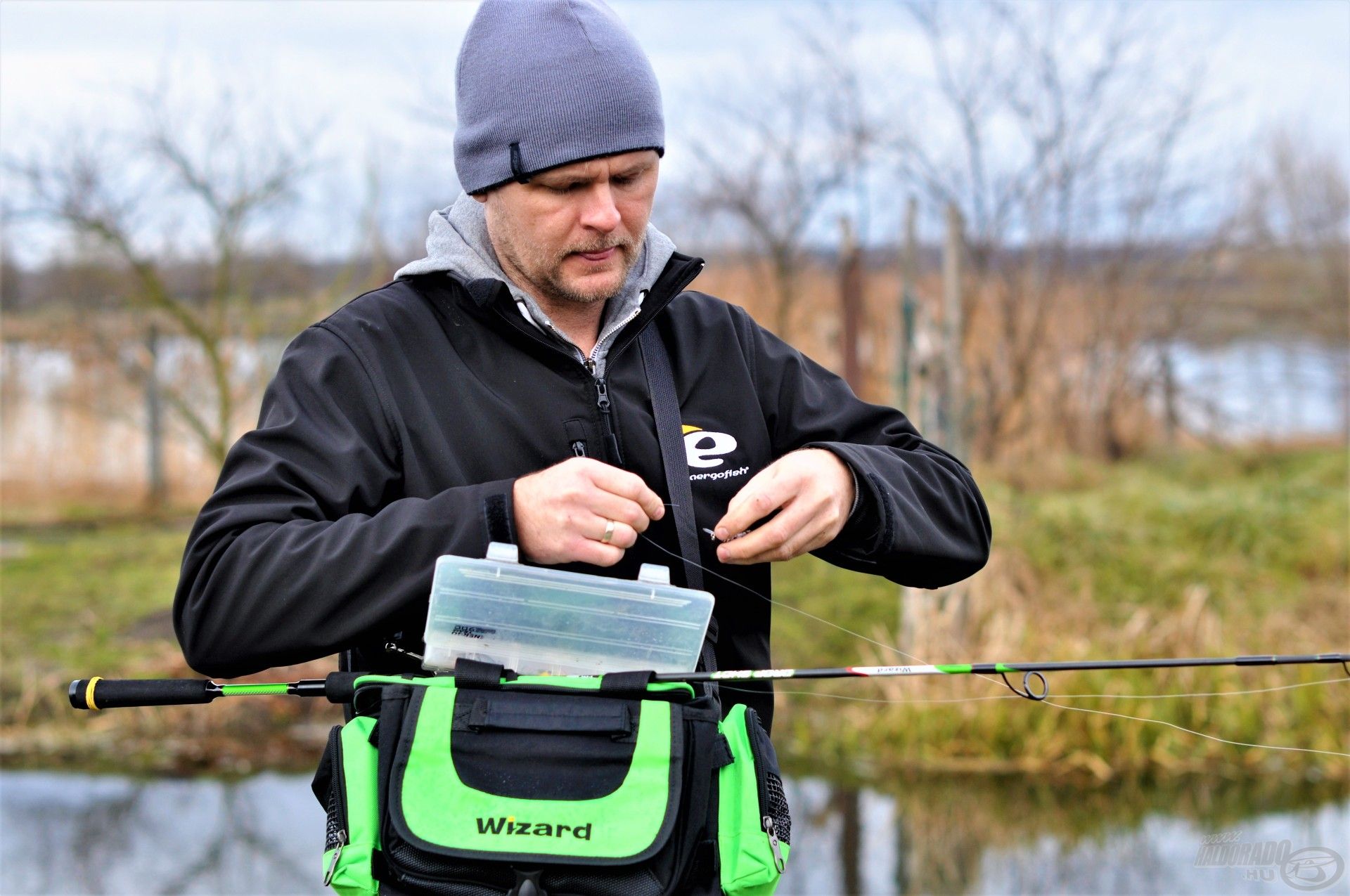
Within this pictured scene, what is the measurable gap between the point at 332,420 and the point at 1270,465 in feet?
40.5

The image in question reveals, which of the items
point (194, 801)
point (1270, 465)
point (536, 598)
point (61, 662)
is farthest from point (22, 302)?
point (536, 598)

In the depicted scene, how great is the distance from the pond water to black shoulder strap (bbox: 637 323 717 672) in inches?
139

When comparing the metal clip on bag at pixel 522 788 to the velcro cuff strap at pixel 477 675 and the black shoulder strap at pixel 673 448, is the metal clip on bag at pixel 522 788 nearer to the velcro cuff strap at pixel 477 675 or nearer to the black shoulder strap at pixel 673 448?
the velcro cuff strap at pixel 477 675

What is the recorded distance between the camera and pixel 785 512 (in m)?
1.77

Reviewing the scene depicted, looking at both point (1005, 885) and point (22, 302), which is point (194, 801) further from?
point (22, 302)

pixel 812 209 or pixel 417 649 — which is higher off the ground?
pixel 812 209

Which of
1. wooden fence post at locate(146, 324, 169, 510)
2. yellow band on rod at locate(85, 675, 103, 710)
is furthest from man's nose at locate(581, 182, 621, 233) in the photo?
wooden fence post at locate(146, 324, 169, 510)

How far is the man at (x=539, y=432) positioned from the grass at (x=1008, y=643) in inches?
87.5

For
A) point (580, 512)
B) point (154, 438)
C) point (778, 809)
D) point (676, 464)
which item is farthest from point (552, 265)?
point (154, 438)

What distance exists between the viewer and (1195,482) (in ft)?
39.2

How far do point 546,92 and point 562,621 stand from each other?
768 mm

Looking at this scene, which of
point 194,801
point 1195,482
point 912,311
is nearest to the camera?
point 194,801

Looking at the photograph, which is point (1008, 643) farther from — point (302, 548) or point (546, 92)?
point (302, 548)

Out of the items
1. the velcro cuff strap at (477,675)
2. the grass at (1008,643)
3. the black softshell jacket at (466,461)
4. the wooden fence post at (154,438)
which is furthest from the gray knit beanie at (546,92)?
the wooden fence post at (154,438)
